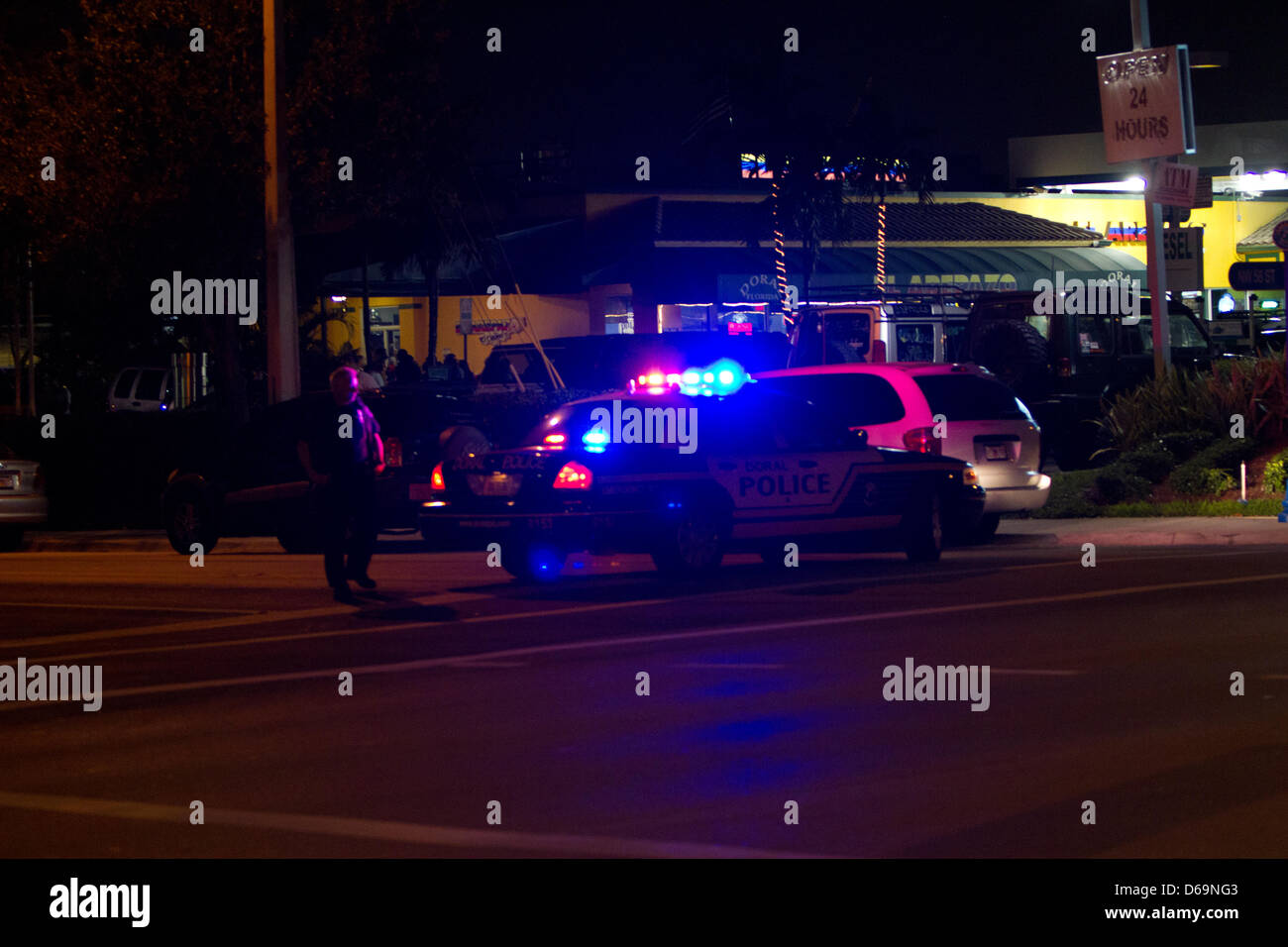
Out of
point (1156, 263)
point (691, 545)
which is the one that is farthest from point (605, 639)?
point (1156, 263)

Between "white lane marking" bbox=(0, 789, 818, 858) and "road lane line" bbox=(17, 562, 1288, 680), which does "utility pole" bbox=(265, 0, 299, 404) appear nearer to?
"road lane line" bbox=(17, 562, 1288, 680)

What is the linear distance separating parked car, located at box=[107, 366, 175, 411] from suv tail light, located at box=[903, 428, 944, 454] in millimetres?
24328

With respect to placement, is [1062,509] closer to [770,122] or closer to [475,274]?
[770,122]

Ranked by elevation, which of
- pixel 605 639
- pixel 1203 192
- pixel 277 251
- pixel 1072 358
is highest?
pixel 1203 192

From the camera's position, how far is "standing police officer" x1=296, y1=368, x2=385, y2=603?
1494 centimetres

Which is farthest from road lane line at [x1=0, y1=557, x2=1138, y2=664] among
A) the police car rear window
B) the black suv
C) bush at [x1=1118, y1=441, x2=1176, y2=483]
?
the black suv

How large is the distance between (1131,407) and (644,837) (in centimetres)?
1832

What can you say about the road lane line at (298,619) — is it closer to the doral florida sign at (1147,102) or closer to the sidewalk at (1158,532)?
the sidewalk at (1158,532)

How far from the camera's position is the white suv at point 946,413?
61.9ft

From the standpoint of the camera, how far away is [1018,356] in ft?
87.5

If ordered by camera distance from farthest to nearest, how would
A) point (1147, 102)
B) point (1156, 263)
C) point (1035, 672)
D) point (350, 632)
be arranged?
point (1156, 263) → point (1147, 102) → point (350, 632) → point (1035, 672)

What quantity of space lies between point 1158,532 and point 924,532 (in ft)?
10.9

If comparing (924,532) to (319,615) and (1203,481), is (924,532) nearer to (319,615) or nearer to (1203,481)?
(319,615)
